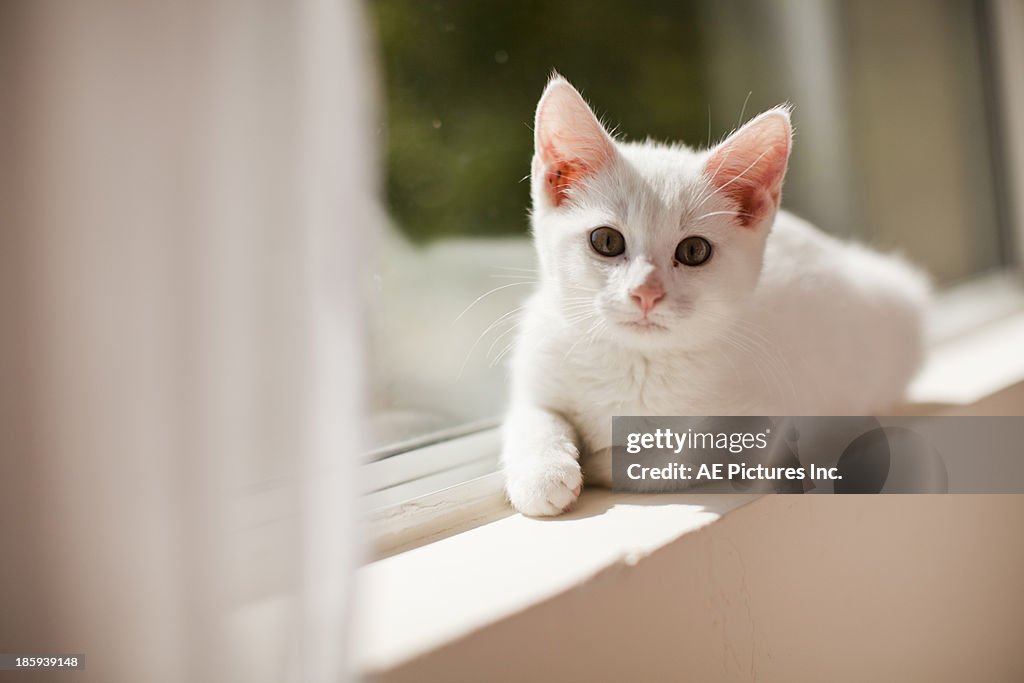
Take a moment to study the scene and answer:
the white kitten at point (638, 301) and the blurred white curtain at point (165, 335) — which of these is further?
the white kitten at point (638, 301)

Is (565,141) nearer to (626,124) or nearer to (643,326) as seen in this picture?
(643,326)

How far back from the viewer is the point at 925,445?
3.96ft

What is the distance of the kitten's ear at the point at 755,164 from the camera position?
0.93 metres

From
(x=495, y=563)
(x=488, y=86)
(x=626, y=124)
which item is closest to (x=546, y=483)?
(x=495, y=563)

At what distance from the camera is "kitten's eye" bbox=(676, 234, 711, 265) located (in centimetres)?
97

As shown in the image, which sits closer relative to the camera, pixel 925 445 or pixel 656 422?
pixel 656 422

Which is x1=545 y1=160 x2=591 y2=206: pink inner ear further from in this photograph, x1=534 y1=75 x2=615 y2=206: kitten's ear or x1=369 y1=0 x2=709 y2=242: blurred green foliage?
x1=369 y1=0 x2=709 y2=242: blurred green foliage

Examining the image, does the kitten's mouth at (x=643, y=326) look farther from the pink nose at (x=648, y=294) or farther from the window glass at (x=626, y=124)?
the window glass at (x=626, y=124)

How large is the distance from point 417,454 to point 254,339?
554mm

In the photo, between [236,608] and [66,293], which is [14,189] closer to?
[66,293]

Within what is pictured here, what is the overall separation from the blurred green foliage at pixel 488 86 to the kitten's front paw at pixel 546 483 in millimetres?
562

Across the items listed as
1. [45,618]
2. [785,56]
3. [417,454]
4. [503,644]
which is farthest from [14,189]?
[785,56]

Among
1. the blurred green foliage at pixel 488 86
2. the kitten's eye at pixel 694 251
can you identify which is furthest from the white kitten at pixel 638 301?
the blurred green foliage at pixel 488 86

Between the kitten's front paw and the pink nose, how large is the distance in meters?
0.22
